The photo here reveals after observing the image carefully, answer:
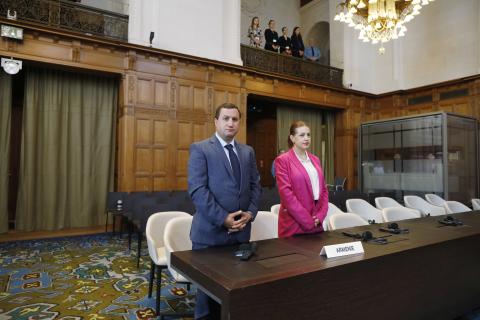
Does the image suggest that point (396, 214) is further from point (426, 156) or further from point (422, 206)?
point (426, 156)

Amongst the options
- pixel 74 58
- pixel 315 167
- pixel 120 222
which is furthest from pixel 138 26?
pixel 315 167

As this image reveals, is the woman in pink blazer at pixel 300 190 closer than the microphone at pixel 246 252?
No

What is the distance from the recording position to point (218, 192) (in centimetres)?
182

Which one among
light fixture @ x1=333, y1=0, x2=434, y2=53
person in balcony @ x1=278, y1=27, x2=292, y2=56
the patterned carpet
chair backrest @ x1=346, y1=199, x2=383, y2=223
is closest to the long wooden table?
the patterned carpet

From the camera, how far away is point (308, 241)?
6.29ft

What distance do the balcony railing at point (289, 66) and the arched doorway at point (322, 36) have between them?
2797 millimetres

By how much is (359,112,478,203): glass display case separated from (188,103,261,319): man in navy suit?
6868 mm

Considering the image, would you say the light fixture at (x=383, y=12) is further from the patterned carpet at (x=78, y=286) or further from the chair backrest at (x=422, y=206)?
the patterned carpet at (x=78, y=286)

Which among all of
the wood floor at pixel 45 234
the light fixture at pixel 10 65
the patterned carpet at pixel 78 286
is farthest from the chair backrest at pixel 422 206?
the light fixture at pixel 10 65

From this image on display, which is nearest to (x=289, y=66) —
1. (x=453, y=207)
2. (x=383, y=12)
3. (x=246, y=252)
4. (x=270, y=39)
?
(x=270, y=39)

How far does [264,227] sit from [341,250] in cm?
105

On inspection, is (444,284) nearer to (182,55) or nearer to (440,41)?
(182,55)

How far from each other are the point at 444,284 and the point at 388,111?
8.74 metres

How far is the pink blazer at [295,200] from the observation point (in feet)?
7.16
